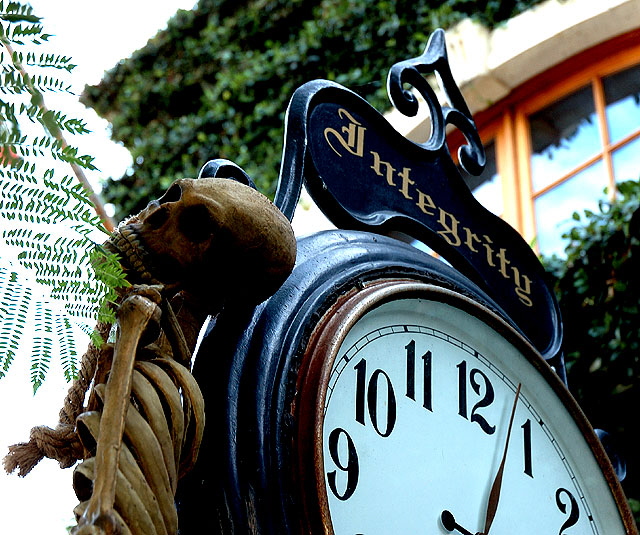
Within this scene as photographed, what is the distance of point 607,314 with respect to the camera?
2.57 meters

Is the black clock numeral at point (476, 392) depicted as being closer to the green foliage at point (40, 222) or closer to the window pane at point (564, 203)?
the green foliage at point (40, 222)

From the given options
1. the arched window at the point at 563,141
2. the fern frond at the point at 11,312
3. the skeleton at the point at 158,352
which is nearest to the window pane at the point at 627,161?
the arched window at the point at 563,141

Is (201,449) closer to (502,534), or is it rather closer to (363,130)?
(502,534)

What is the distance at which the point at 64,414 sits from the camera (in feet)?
2.99

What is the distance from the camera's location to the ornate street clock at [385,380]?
925 millimetres

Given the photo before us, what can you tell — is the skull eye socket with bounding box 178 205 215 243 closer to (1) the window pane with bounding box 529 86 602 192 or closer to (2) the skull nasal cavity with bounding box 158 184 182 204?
(2) the skull nasal cavity with bounding box 158 184 182 204

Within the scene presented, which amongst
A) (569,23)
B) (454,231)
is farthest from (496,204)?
(454,231)

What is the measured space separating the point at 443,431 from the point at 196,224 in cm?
41

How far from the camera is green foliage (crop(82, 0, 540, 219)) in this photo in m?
3.57

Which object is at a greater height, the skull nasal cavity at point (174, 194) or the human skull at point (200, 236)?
the skull nasal cavity at point (174, 194)

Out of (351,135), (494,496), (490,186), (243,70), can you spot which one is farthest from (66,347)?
(243,70)

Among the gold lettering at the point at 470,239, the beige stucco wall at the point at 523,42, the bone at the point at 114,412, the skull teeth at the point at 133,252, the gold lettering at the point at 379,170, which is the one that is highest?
the beige stucco wall at the point at 523,42

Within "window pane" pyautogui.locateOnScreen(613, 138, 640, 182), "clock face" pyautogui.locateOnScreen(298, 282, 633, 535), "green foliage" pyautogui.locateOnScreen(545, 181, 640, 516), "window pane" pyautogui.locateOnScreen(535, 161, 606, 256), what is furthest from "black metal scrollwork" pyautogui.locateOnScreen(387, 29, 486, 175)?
"window pane" pyautogui.locateOnScreen(613, 138, 640, 182)

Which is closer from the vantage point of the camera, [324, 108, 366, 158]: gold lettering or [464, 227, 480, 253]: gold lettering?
[324, 108, 366, 158]: gold lettering
